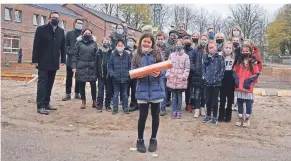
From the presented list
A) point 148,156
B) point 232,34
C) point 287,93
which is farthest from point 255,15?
point 148,156

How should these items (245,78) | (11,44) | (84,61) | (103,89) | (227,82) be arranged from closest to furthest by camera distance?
(245,78), (227,82), (84,61), (103,89), (11,44)

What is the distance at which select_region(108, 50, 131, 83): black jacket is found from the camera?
737cm

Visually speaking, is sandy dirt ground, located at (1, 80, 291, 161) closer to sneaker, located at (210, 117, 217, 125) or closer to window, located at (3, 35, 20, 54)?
sneaker, located at (210, 117, 217, 125)

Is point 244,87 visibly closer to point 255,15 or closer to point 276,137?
point 276,137

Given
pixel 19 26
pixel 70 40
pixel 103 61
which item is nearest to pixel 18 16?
pixel 19 26

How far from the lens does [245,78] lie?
6.75 m

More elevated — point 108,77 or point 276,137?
point 108,77

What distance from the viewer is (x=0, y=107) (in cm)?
823

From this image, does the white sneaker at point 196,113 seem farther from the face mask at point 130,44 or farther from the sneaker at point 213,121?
the face mask at point 130,44

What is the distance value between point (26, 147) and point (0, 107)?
11.9 ft

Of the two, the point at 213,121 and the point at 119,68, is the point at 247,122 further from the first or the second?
the point at 119,68

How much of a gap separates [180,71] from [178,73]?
66 mm

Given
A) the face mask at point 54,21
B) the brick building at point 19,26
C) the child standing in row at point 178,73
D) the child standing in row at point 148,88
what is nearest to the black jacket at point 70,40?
the face mask at point 54,21

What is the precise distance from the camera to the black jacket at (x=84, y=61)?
7.73 meters
